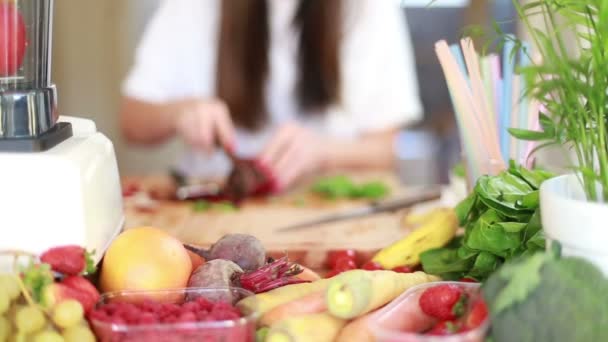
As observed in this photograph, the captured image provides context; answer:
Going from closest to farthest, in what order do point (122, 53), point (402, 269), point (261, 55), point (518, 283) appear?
point (518, 283) → point (402, 269) → point (261, 55) → point (122, 53)

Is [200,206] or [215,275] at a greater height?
[215,275]

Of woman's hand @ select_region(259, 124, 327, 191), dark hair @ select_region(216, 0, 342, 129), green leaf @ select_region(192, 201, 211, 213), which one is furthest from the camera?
dark hair @ select_region(216, 0, 342, 129)

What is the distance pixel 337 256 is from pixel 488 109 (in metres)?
0.28

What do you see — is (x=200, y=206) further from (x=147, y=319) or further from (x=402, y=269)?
(x=147, y=319)

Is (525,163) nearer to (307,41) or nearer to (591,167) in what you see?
(591,167)

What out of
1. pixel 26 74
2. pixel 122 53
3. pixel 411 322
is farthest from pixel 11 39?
pixel 122 53

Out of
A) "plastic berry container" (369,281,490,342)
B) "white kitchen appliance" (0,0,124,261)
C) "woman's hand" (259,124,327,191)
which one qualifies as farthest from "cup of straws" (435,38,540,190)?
"woman's hand" (259,124,327,191)

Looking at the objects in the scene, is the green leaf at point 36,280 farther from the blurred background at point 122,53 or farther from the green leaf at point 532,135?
the blurred background at point 122,53

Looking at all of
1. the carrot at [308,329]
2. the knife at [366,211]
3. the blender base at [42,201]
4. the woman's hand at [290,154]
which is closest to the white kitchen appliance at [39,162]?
the blender base at [42,201]

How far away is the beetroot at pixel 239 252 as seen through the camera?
862mm

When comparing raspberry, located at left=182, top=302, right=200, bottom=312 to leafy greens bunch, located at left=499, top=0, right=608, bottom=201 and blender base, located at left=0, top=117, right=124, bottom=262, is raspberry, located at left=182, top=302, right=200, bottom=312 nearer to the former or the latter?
blender base, located at left=0, top=117, right=124, bottom=262

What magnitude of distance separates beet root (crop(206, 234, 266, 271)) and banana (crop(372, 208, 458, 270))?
0.21 metres

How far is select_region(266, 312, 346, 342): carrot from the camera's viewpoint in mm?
707

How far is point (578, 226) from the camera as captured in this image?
66cm
